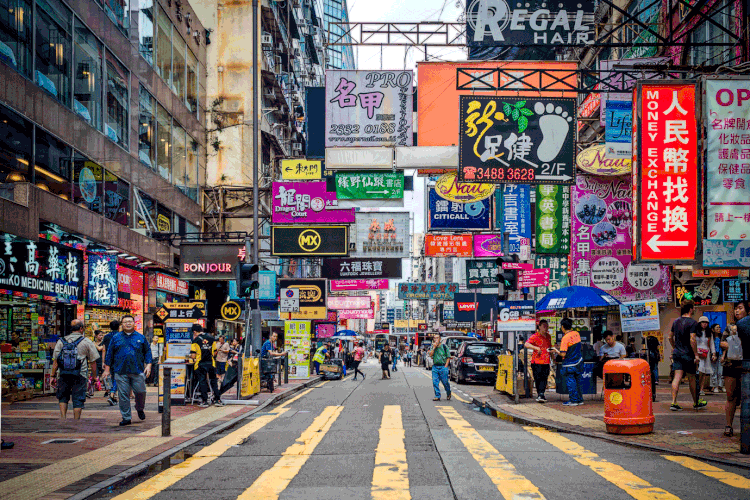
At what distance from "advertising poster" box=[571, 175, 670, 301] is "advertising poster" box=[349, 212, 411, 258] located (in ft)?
48.7

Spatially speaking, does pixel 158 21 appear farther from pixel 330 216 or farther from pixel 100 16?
pixel 330 216

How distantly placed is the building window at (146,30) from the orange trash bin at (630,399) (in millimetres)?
21800

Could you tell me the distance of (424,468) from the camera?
8.80 meters

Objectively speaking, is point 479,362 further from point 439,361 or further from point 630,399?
point 630,399

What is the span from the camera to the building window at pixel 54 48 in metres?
19.3

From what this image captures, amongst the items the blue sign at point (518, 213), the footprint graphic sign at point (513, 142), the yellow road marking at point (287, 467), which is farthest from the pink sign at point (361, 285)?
the yellow road marking at point (287, 467)

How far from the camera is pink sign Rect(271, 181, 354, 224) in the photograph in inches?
1256

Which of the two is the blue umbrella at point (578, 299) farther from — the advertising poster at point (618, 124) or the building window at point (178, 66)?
the building window at point (178, 66)

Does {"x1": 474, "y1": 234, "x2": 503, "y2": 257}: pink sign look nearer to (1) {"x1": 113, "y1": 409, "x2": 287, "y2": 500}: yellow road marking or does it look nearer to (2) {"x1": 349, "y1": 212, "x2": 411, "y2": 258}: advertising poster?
(2) {"x1": 349, "y1": 212, "x2": 411, "y2": 258}: advertising poster

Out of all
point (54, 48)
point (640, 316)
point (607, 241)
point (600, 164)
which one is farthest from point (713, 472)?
point (54, 48)

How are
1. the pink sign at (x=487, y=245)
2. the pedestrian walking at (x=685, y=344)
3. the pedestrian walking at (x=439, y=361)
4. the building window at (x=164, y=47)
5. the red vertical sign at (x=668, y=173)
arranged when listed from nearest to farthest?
the red vertical sign at (x=668, y=173)
the pedestrian walking at (x=685, y=344)
the pedestrian walking at (x=439, y=361)
the building window at (x=164, y=47)
the pink sign at (x=487, y=245)

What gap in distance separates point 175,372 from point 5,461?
8.10m

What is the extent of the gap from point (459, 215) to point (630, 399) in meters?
18.1

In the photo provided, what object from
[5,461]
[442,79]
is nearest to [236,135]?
[442,79]
